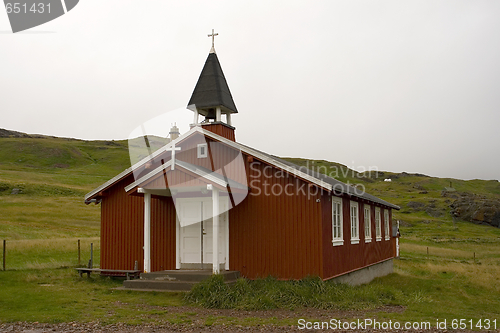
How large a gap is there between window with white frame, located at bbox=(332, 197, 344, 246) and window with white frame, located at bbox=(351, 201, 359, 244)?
1770 mm

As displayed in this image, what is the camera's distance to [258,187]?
14906 mm

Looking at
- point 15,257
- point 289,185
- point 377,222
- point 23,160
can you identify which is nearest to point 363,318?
point 289,185

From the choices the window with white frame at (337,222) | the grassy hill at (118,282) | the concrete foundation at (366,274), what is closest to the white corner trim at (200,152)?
the window with white frame at (337,222)

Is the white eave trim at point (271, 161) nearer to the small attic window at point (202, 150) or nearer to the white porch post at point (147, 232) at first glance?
the small attic window at point (202, 150)

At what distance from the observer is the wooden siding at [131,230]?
1578 centimetres

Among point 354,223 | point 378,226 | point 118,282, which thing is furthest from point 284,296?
point 378,226

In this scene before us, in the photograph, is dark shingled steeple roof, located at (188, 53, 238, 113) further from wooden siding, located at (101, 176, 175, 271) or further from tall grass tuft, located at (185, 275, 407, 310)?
tall grass tuft, located at (185, 275, 407, 310)

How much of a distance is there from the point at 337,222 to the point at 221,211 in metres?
3.90

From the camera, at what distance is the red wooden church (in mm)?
14008

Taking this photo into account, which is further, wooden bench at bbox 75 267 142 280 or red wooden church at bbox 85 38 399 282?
wooden bench at bbox 75 267 142 280

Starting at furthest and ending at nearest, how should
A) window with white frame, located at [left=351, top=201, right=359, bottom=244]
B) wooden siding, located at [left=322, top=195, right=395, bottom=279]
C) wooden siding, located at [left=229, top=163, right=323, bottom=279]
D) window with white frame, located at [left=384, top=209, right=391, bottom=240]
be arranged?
1. window with white frame, located at [left=384, top=209, right=391, bottom=240]
2. window with white frame, located at [left=351, top=201, right=359, bottom=244]
3. wooden siding, located at [left=322, top=195, right=395, bottom=279]
4. wooden siding, located at [left=229, top=163, right=323, bottom=279]

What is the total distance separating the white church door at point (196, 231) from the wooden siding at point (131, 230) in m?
0.33

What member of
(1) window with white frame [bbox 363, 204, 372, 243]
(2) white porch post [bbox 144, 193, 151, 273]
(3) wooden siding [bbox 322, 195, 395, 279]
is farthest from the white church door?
(1) window with white frame [bbox 363, 204, 372, 243]

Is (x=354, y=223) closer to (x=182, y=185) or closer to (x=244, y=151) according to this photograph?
(x=244, y=151)
